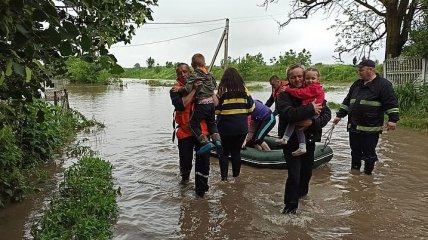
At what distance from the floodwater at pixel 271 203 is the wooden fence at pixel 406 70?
5.77m

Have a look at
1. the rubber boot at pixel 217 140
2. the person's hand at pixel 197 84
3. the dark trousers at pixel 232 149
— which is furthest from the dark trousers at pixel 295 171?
the person's hand at pixel 197 84

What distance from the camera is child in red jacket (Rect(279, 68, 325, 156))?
5105 mm

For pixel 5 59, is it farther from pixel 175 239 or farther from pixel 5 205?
pixel 5 205

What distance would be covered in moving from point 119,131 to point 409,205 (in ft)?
31.5

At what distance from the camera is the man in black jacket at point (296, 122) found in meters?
5.05

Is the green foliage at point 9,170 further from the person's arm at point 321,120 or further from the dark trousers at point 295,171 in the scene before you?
the person's arm at point 321,120

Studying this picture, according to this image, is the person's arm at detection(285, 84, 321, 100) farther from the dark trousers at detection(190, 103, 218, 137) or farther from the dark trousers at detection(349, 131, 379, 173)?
the dark trousers at detection(349, 131, 379, 173)

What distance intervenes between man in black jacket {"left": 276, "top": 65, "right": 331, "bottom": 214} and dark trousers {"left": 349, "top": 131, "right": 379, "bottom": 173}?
6.44 ft

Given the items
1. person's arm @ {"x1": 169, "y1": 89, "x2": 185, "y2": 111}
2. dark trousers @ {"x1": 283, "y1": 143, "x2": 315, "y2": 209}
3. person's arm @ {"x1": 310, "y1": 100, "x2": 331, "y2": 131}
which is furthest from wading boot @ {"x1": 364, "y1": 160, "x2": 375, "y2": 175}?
person's arm @ {"x1": 169, "y1": 89, "x2": 185, "y2": 111}

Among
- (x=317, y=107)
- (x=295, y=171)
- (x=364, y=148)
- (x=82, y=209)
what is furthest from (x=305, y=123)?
(x=82, y=209)

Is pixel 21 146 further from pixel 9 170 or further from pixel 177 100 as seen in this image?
pixel 177 100

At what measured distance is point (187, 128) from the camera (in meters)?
6.28

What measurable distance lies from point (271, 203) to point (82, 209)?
2.46 meters

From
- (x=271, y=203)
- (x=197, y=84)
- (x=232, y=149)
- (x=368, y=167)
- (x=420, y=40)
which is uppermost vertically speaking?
(x=420, y=40)
